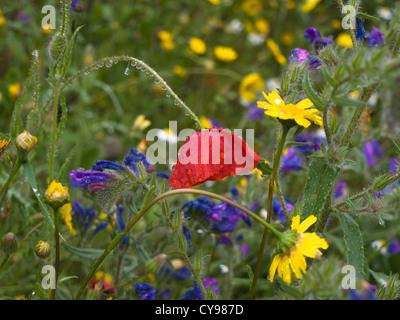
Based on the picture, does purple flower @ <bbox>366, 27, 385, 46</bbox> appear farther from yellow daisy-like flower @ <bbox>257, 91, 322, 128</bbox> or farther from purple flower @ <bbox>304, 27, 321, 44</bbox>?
yellow daisy-like flower @ <bbox>257, 91, 322, 128</bbox>

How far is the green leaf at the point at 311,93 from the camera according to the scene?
0.84 meters

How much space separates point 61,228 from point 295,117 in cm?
89

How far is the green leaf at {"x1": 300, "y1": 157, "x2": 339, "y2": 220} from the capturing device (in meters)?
0.96

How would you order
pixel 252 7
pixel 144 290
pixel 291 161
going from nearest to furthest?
1. pixel 144 290
2. pixel 291 161
3. pixel 252 7

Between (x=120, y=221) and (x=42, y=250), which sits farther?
(x=120, y=221)

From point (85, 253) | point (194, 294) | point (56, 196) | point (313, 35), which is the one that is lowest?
point (194, 294)

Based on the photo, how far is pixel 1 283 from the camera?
1403 mm

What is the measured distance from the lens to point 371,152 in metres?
2.06

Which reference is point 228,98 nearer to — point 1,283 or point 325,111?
point 1,283

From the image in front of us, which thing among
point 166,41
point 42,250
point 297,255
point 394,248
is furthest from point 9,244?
point 166,41

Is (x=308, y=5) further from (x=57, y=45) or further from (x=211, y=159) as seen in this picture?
(x=211, y=159)

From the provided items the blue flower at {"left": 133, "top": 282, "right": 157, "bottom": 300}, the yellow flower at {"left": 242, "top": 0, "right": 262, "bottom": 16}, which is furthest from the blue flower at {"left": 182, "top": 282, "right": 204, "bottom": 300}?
the yellow flower at {"left": 242, "top": 0, "right": 262, "bottom": 16}

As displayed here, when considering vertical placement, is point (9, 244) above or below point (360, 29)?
below

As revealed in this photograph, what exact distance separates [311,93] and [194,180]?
27 cm
